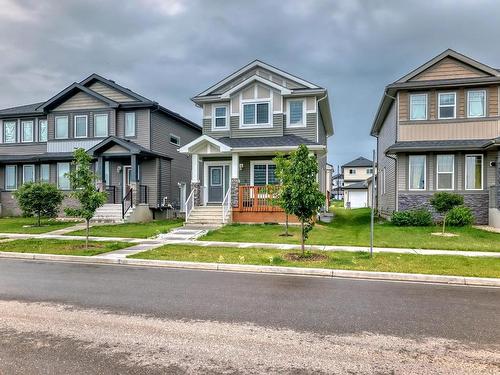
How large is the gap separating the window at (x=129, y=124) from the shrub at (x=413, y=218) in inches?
651

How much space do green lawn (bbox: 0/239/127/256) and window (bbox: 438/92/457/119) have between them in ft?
53.7

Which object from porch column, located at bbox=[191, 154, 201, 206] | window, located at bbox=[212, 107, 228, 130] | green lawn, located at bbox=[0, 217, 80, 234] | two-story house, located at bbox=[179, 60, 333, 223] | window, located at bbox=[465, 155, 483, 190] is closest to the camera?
green lawn, located at bbox=[0, 217, 80, 234]

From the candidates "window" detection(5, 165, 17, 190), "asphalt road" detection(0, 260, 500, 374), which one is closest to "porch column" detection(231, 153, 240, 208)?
"asphalt road" detection(0, 260, 500, 374)

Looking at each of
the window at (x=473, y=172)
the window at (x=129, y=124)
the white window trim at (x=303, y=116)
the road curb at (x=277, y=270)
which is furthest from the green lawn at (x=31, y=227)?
the window at (x=473, y=172)

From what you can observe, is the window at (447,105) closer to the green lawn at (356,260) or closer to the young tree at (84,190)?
the green lawn at (356,260)

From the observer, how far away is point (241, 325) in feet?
17.8

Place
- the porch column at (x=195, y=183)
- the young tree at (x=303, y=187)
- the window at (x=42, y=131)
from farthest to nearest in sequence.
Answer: the window at (x=42, y=131) < the porch column at (x=195, y=183) < the young tree at (x=303, y=187)

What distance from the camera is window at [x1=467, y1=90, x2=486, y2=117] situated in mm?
18938

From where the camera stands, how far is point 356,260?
33.4ft

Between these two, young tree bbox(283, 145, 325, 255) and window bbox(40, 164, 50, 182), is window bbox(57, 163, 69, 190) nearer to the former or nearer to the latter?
window bbox(40, 164, 50, 182)

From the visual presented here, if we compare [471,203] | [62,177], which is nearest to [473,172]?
[471,203]

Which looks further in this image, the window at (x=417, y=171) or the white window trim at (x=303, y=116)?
the white window trim at (x=303, y=116)

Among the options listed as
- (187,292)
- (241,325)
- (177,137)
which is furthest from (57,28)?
(241,325)

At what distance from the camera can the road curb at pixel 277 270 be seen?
8.28m
